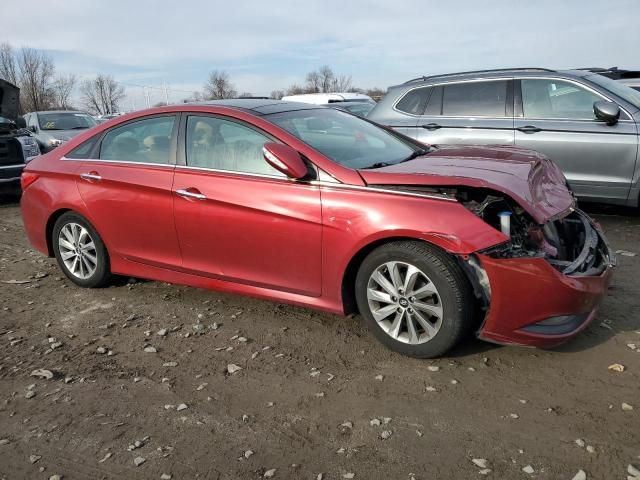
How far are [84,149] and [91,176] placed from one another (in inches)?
15.3

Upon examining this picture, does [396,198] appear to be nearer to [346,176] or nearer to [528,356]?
[346,176]

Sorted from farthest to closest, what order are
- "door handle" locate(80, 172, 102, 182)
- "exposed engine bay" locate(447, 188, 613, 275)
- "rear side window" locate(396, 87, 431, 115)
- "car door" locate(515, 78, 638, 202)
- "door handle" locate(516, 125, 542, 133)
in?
"rear side window" locate(396, 87, 431, 115), "door handle" locate(516, 125, 542, 133), "car door" locate(515, 78, 638, 202), "door handle" locate(80, 172, 102, 182), "exposed engine bay" locate(447, 188, 613, 275)

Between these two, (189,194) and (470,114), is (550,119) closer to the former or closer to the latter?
(470,114)

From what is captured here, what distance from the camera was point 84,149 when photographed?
4766mm

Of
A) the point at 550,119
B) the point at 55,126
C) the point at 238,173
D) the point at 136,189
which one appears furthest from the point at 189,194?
the point at 55,126

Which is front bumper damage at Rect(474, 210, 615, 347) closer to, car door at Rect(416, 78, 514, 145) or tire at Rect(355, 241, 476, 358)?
tire at Rect(355, 241, 476, 358)

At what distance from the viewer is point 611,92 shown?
5949 mm

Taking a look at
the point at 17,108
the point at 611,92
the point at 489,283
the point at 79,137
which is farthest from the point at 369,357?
the point at 17,108

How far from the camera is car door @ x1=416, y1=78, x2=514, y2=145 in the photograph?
6406mm

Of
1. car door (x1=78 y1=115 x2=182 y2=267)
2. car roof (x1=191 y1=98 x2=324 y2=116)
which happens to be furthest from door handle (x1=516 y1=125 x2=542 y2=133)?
car door (x1=78 y1=115 x2=182 y2=267)

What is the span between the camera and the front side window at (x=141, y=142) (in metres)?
4.23

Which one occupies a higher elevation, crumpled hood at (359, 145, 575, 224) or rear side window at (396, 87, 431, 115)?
rear side window at (396, 87, 431, 115)

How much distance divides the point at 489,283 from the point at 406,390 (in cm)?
75

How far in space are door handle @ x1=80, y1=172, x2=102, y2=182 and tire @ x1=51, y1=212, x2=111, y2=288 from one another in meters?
0.35
